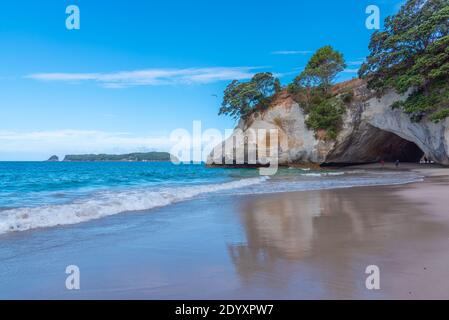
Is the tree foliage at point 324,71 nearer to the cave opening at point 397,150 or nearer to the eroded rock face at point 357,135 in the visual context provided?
the eroded rock face at point 357,135

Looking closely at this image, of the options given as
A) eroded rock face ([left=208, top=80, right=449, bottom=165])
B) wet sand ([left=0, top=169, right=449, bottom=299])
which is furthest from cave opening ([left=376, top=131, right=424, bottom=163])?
wet sand ([left=0, top=169, right=449, bottom=299])

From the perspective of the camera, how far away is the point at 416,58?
24.6 m

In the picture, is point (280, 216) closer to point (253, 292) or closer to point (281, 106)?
point (253, 292)

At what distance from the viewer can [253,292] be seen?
3.28 meters

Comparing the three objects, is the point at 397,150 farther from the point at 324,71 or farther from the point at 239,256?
the point at 239,256

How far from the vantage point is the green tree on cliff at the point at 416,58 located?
22656mm

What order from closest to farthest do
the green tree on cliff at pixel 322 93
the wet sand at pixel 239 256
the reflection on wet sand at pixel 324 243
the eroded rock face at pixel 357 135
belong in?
the wet sand at pixel 239 256 → the reflection on wet sand at pixel 324 243 → the eroded rock face at pixel 357 135 → the green tree on cliff at pixel 322 93

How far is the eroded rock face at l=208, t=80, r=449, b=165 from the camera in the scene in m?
27.9

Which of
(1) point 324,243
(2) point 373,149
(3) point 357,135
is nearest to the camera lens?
(1) point 324,243

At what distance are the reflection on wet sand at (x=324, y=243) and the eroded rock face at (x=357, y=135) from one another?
827 inches

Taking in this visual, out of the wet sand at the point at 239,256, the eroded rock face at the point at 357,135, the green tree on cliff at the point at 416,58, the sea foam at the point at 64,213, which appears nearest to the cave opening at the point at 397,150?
the eroded rock face at the point at 357,135

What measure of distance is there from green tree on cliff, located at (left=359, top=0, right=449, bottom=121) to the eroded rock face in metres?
1.93

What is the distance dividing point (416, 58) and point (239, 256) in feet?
82.4

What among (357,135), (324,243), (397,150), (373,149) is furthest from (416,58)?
(324,243)
